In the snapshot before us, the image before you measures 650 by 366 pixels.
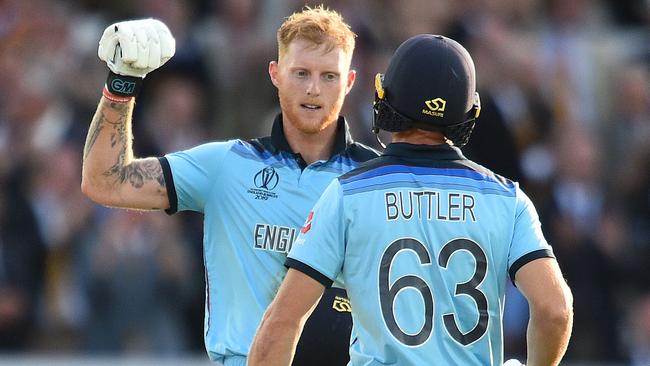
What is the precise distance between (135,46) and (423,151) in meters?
1.40

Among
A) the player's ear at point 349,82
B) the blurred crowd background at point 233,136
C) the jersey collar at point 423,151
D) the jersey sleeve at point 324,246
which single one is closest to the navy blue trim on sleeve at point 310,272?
the jersey sleeve at point 324,246

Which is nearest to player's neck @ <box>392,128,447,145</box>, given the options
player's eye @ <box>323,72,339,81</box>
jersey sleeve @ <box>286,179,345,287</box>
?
jersey sleeve @ <box>286,179,345,287</box>

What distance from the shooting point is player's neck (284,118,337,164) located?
5.95 metres

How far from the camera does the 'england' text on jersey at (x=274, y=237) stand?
569 centimetres

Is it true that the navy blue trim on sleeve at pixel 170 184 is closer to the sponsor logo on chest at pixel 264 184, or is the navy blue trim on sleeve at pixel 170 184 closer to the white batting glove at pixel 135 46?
the sponsor logo on chest at pixel 264 184

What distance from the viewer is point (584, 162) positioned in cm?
1092

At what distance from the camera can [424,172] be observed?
15.1 ft

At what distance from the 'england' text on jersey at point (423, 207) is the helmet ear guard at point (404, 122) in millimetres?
247

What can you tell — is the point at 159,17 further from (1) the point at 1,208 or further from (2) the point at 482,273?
(2) the point at 482,273

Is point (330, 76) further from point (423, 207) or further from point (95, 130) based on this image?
point (423, 207)

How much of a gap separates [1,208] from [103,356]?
139cm

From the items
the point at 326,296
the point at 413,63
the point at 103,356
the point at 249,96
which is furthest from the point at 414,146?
the point at 249,96

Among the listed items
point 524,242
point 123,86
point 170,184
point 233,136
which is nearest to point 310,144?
point 170,184

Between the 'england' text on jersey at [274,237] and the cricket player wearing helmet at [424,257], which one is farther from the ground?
the cricket player wearing helmet at [424,257]
